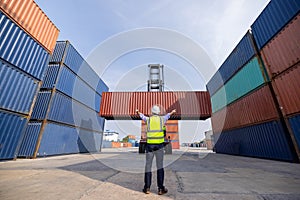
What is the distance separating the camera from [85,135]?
17.2 m

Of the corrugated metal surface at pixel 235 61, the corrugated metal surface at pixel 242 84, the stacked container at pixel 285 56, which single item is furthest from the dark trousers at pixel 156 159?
the corrugated metal surface at pixel 235 61

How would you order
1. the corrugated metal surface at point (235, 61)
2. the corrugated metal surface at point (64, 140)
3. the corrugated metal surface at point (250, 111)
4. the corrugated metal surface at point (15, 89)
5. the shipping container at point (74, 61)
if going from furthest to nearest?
the shipping container at point (74, 61) → the corrugated metal surface at point (235, 61) → the corrugated metal surface at point (64, 140) → the corrugated metal surface at point (250, 111) → the corrugated metal surface at point (15, 89)

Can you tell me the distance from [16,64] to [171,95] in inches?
508

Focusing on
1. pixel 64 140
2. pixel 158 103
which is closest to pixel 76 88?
pixel 64 140

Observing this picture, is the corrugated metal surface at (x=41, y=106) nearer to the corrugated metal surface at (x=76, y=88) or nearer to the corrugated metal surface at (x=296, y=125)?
the corrugated metal surface at (x=76, y=88)

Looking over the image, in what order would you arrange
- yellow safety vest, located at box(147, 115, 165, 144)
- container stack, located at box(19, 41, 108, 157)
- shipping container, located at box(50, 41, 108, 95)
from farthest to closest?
shipping container, located at box(50, 41, 108, 95), container stack, located at box(19, 41, 108, 157), yellow safety vest, located at box(147, 115, 165, 144)

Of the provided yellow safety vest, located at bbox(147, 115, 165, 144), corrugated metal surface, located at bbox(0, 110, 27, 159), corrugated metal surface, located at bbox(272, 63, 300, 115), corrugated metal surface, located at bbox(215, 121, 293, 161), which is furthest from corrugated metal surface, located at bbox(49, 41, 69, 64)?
corrugated metal surface, located at bbox(215, 121, 293, 161)

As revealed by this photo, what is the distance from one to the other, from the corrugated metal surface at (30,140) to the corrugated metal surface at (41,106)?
0.61 meters

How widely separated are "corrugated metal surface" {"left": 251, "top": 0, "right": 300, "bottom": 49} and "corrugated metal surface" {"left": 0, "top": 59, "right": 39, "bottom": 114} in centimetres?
1601

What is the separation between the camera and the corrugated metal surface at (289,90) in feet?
26.9

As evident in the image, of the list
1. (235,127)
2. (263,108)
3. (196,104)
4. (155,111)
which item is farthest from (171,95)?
(155,111)

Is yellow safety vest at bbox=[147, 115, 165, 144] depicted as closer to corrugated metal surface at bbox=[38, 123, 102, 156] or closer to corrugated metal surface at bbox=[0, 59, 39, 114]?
corrugated metal surface at bbox=[0, 59, 39, 114]

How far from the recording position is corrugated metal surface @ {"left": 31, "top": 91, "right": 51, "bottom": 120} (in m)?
11.5

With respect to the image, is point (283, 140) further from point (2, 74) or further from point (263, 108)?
point (2, 74)
